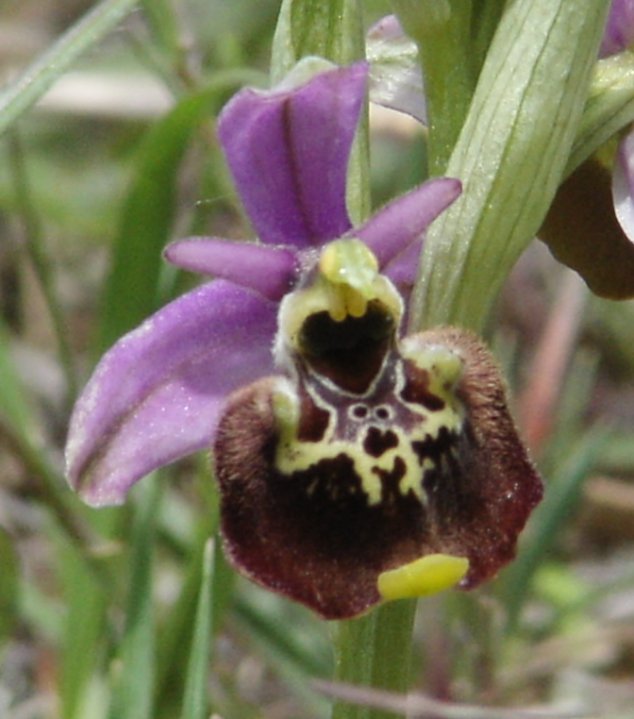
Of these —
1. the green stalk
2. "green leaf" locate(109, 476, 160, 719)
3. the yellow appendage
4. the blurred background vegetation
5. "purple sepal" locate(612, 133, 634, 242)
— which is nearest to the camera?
the yellow appendage

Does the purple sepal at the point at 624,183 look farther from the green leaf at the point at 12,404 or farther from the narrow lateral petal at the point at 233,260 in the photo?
the green leaf at the point at 12,404

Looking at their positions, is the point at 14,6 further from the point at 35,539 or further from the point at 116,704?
the point at 116,704

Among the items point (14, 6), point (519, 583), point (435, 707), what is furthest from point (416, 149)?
point (14, 6)

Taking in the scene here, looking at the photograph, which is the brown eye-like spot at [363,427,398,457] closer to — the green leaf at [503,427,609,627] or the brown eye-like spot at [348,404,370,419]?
the brown eye-like spot at [348,404,370,419]

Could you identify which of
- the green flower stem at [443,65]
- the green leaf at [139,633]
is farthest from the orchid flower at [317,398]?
the green leaf at [139,633]

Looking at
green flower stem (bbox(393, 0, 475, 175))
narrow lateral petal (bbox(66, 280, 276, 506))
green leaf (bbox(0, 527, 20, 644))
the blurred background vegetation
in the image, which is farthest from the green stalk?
green flower stem (bbox(393, 0, 475, 175))
